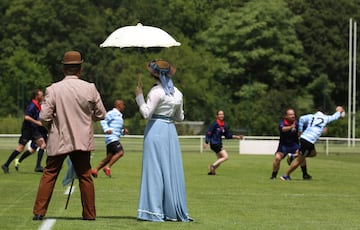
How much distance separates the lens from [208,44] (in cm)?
9256

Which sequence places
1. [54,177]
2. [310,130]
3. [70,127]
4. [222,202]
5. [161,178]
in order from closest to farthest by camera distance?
[70,127] → [54,177] → [161,178] → [222,202] → [310,130]

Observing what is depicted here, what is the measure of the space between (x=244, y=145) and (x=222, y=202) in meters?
32.3

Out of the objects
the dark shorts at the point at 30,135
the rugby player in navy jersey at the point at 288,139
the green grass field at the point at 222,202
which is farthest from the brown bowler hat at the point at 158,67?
the rugby player in navy jersey at the point at 288,139

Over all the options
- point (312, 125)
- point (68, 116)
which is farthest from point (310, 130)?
point (68, 116)

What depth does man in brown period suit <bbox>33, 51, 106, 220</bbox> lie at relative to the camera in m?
13.4

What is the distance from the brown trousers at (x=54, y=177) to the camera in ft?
44.4

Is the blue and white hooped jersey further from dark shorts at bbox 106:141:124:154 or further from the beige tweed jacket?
the beige tweed jacket

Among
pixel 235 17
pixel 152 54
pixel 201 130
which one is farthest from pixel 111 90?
pixel 201 130

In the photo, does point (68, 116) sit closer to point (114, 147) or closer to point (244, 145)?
point (114, 147)

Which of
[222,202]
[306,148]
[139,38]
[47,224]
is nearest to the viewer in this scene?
[47,224]

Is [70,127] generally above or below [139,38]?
below

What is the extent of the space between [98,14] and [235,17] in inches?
559

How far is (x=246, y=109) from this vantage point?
66.6 metres

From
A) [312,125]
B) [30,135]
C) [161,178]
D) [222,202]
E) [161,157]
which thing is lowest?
[222,202]
